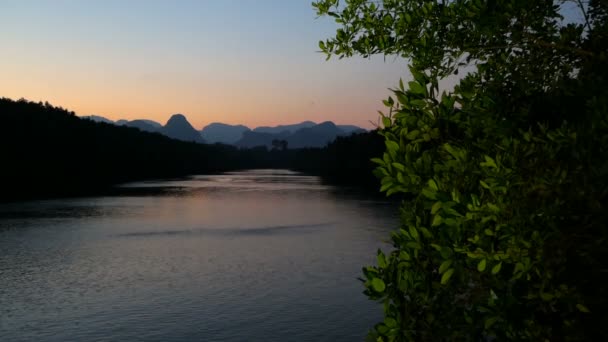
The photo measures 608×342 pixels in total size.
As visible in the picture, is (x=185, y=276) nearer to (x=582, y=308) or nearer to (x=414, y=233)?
(x=414, y=233)

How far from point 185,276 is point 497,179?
2263cm

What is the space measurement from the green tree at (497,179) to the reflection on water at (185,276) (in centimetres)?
349

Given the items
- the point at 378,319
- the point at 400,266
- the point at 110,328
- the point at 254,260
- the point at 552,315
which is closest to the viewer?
the point at 552,315

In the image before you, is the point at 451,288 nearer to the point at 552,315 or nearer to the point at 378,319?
the point at 552,315

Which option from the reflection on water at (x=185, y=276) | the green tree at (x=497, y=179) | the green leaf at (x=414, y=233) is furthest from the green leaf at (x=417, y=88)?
the reflection on water at (x=185, y=276)

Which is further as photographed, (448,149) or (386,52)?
(386,52)

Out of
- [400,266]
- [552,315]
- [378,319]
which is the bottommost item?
[378,319]

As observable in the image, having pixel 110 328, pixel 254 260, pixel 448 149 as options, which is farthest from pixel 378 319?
pixel 448 149

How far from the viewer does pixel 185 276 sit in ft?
85.2

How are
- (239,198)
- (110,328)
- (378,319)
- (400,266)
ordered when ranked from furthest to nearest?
(239,198) < (378,319) < (110,328) < (400,266)

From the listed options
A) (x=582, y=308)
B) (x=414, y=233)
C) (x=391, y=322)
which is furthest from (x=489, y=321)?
(x=391, y=322)

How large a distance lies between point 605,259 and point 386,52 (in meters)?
3.49

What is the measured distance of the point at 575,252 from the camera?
4.67 meters

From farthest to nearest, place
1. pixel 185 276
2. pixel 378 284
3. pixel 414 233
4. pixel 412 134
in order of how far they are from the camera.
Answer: pixel 185 276, pixel 378 284, pixel 412 134, pixel 414 233
